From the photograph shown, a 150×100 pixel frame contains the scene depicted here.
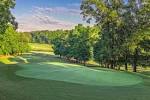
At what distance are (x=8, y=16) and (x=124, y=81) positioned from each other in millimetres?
37061

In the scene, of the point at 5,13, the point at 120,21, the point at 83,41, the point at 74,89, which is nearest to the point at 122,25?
the point at 120,21

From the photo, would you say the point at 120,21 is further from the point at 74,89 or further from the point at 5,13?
the point at 74,89

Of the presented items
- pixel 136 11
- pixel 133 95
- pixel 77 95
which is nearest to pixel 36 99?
pixel 77 95

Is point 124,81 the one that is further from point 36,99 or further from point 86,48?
point 86,48

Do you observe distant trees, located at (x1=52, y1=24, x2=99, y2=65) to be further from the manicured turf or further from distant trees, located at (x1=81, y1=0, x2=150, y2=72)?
the manicured turf

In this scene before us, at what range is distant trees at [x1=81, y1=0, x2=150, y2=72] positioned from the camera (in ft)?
220

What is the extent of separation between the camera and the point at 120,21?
6762 centimetres

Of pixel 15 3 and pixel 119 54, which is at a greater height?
pixel 15 3

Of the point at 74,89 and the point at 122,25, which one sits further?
the point at 122,25

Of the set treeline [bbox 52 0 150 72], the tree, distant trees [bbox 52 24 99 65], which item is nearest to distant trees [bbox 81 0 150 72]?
treeline [bbox 52 0 150 72]

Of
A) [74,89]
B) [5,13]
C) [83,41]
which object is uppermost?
[5,13]

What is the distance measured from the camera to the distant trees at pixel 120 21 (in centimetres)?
6706

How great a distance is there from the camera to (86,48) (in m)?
107

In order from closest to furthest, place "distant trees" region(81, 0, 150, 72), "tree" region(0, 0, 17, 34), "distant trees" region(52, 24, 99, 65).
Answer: "tree" region(0, 0, 17, 34)
"distant trees" region(81, 0, 150, 72)
"distant trees" region(52, 24, 99, 65)
